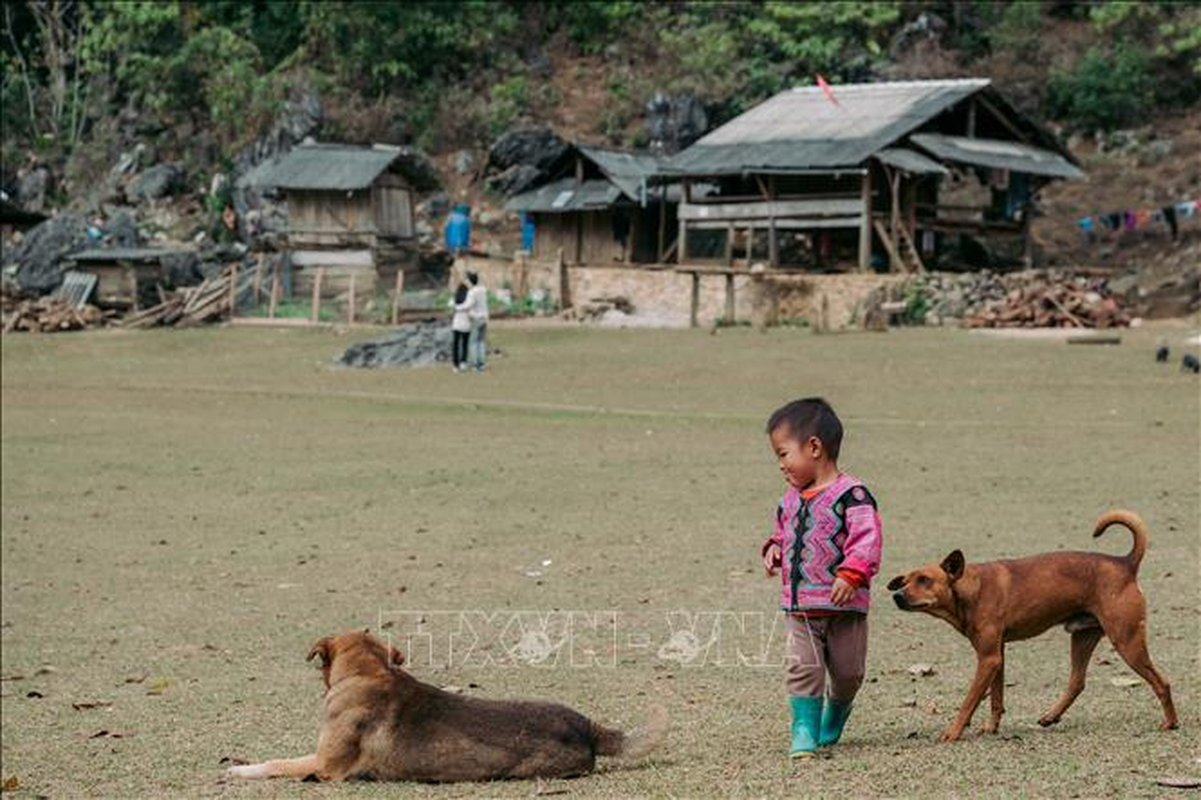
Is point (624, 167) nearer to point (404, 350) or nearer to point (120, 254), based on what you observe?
point (120, 254)

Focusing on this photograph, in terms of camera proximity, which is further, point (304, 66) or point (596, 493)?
point (304, 66)

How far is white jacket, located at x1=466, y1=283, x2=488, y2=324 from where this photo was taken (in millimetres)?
31875

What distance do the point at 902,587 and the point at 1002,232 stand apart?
3826 cm

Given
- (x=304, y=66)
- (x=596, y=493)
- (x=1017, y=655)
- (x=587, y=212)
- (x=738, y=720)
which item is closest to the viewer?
(x=738, y=720)

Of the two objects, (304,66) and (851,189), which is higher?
(304,66)

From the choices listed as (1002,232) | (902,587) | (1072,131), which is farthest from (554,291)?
(902,587)

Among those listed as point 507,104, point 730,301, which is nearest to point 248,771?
point 730,301

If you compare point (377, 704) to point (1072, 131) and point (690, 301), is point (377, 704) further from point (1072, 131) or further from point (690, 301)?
point (1072, 131)

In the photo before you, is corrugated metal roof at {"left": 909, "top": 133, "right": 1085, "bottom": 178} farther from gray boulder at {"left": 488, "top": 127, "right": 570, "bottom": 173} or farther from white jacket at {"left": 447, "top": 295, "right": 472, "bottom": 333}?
gray boulder at {"left": 488, "top": 127, "right": 570, "bottom": 173}

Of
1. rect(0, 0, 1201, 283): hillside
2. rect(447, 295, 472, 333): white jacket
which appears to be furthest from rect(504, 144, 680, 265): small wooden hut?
rect(447, 295, 472, 333): white jacket

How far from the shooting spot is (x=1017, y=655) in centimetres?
988

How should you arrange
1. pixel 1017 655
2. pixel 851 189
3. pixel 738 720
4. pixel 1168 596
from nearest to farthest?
1. pixel 738 720
2. pixel 1017 655
3. pixel 1168 596
4. pixel 851 189

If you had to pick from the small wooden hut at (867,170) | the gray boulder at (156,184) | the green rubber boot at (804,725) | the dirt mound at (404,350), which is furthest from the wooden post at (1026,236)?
the green rubber boot at (804,725)

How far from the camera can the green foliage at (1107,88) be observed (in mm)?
53969
